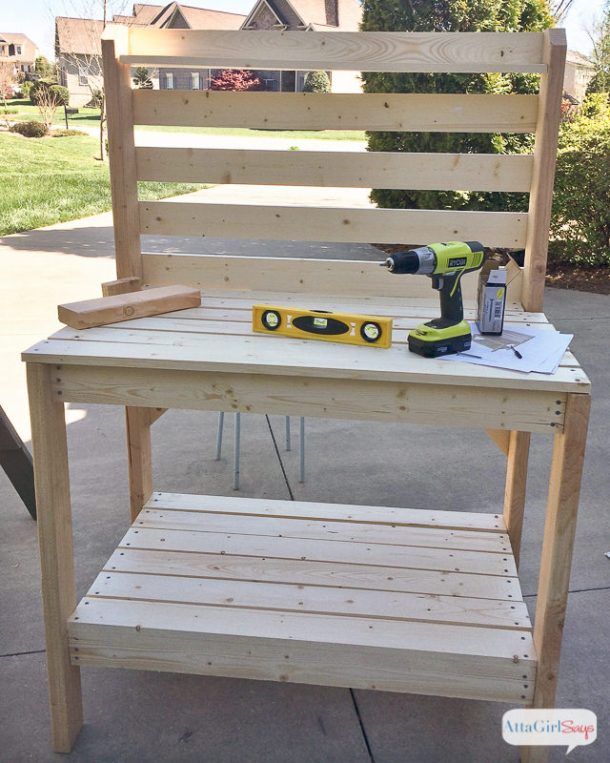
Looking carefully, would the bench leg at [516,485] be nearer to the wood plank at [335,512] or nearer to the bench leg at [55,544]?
the wood plank at [335,512]

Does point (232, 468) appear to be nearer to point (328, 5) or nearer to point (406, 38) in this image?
point (406, 38)

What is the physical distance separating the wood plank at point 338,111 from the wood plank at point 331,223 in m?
0.13

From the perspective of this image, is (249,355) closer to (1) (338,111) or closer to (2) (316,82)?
(1) (338,111)

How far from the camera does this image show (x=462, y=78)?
7672mm

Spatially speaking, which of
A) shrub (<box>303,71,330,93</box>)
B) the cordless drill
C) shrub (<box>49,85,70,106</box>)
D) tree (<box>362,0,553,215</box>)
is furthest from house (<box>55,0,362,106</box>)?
the cordless drill

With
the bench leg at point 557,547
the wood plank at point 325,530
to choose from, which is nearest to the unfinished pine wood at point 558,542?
the bench leg at point 557,547

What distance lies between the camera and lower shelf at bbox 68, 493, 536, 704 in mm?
2193

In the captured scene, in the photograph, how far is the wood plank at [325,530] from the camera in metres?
2.84

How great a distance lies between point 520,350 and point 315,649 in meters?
0.97

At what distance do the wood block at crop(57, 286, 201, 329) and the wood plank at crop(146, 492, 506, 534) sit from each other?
2.71 ft

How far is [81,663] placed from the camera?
7.52ft

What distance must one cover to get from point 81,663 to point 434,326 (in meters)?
1.34

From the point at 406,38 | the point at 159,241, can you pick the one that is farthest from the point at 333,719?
the point at 159,241

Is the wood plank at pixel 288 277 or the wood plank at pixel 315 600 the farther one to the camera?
the wood plank at pixel 288 277
